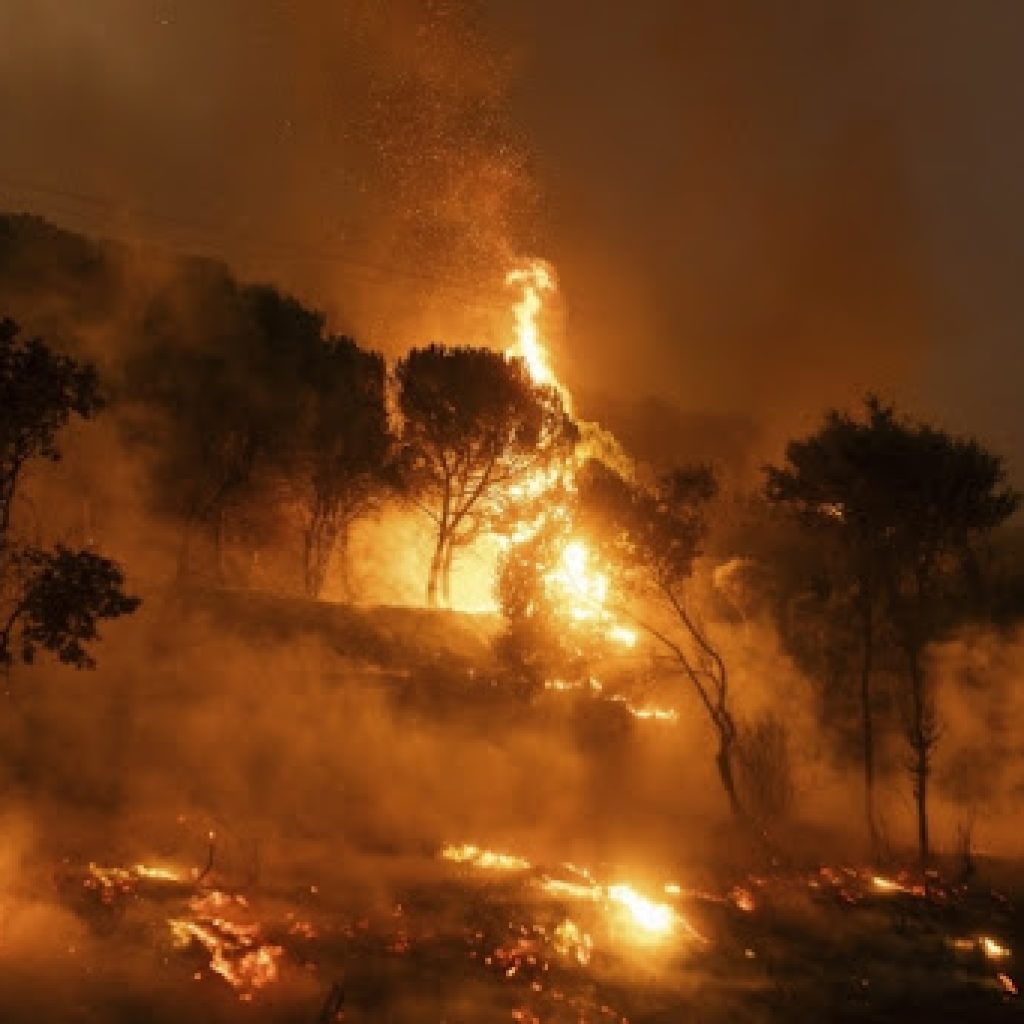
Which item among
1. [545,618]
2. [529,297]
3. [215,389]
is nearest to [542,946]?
[545,618]

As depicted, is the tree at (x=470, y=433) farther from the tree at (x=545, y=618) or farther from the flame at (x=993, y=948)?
the flame at (x=993, y=948)

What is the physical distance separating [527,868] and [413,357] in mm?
21631

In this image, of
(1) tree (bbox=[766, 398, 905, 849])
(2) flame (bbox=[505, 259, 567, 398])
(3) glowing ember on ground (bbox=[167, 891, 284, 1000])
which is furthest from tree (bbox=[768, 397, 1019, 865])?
(2) flame (bbox=[505, 259, 567, 398])

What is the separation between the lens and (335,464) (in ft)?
111

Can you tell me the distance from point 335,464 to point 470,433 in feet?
13.8

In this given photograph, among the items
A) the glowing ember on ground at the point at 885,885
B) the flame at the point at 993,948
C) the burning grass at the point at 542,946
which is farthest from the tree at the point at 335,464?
the flame at the point at 993,948

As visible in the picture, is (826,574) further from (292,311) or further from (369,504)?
(292,311)

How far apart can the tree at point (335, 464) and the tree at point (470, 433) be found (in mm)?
1199

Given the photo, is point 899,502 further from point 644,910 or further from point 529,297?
point 529,297

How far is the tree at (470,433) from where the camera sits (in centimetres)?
3394

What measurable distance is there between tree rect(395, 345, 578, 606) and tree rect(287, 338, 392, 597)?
1199mm

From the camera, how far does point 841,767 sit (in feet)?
75.7

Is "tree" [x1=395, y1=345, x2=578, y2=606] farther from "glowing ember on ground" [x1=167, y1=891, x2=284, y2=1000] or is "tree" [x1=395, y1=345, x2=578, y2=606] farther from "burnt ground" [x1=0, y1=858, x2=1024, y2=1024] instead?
"glowing ember on ground" [x1=167, y1=891, x2=284, y2=1000]

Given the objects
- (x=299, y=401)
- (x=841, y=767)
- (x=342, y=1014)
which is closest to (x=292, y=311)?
(x=299, y=401)
